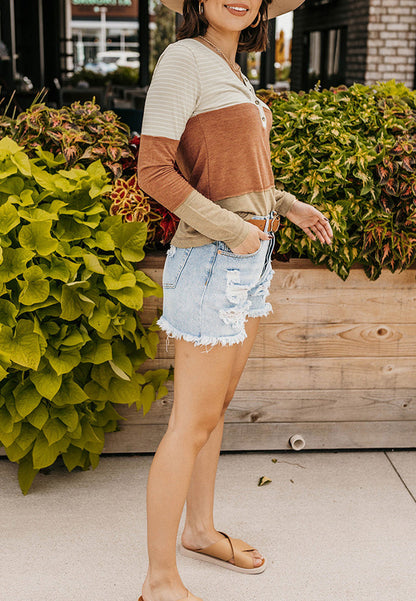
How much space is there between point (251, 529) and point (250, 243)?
1.14 m

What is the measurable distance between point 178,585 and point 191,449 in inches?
14.9

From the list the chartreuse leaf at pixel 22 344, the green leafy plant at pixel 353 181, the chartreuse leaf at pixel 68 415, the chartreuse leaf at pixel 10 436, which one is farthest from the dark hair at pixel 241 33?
the chartreuse leaf at pixel 10 436

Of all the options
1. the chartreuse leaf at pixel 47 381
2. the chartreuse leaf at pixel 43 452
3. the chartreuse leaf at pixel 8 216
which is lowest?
the chartreuse leaf at pixel 43 452

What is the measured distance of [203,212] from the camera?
1581 mm

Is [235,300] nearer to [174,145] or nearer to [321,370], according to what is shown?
[174,145]

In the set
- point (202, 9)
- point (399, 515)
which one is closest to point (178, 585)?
point (399, 515)

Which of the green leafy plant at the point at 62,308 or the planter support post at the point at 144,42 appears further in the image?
the planter support post at the point at 144,42

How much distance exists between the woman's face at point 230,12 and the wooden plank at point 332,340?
1270mm

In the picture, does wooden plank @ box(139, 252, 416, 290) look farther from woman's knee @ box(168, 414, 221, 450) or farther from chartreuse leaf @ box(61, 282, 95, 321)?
woman's knee @ box(168, 414, 221, 450)

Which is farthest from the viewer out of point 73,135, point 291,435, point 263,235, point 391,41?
point 391,41

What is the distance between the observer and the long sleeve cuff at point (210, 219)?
158 cm

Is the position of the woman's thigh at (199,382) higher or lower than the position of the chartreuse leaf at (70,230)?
lower

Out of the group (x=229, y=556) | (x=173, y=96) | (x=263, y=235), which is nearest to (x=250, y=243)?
(x=263, y=235)

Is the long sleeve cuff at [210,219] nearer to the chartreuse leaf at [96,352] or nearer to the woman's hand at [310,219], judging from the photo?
the woman's hand at [310,219]
